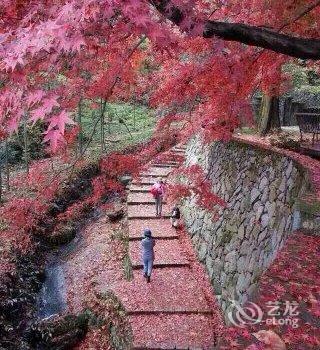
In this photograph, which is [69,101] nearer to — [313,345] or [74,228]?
[313,345]

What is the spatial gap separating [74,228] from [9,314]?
18.7 feet

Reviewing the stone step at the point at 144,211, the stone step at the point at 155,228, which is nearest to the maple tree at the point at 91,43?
the stone step at the point at 155,228

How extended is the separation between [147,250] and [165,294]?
1.10 meters

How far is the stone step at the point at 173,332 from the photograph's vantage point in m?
7.32

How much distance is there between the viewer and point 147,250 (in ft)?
30.1

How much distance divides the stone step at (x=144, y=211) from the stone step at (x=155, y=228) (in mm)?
402

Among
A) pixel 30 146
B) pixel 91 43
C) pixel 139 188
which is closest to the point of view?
pixel 91 43

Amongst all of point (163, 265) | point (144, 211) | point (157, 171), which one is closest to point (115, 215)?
point (144, 211)

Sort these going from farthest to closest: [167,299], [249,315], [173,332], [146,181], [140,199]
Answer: [146,181] < [140,199] < [167,299] < [173,332] < [249,315]

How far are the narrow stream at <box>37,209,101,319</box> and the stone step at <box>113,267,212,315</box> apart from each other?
1993 millimetres

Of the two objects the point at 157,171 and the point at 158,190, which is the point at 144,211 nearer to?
the point at 158,190

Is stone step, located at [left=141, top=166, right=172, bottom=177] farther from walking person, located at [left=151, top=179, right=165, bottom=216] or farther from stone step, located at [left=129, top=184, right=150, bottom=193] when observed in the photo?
walking person, located at [left=151, top=179, right=165, bottom=216]

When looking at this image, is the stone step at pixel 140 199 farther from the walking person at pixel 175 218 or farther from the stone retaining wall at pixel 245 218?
the stone retaining wall at pixel 245 218

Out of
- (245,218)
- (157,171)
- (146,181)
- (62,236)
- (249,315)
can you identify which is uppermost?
(249,315)
